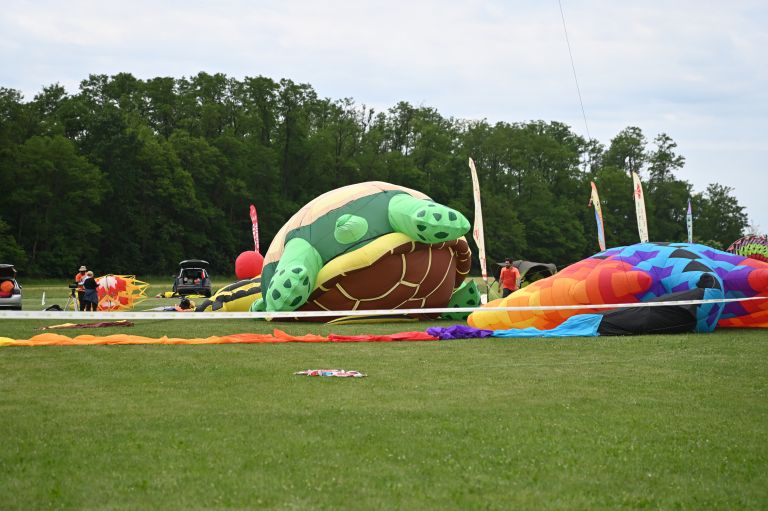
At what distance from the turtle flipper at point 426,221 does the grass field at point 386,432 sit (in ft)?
20.5

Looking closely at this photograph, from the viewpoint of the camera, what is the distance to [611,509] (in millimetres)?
4914

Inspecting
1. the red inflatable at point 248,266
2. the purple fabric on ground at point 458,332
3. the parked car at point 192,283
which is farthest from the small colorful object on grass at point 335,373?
the parked car at point 192,283

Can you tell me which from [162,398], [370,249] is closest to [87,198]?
[370,249]

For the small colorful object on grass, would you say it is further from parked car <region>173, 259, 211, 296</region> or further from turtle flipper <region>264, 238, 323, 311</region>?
parked car <region>173, 259, 211, 296</region>

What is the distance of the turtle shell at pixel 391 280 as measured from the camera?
17.6 meters

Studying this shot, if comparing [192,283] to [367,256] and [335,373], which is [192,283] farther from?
[335,373]

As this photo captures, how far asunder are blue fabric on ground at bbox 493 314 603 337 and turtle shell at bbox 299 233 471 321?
3.52m

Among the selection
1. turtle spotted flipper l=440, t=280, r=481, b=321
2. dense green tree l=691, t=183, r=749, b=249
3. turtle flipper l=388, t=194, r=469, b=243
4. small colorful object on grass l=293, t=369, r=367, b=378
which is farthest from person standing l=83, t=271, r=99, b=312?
dense green tree l=691, t=183, r=749, b=249

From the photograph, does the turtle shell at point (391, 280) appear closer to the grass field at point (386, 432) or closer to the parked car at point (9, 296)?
the grass field at point (386, 432)

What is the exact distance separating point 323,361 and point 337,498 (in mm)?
6113

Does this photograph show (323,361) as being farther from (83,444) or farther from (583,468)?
(583,468)

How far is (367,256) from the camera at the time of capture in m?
17.5

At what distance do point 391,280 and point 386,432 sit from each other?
36.5ft

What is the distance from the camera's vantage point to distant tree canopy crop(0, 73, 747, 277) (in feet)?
177
